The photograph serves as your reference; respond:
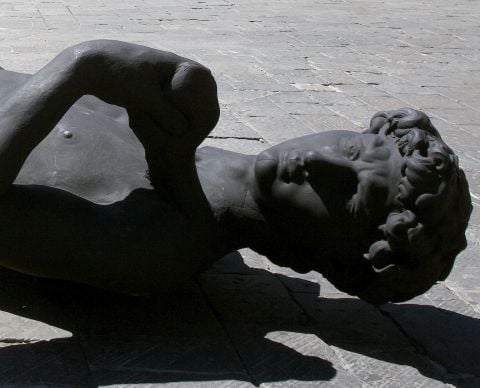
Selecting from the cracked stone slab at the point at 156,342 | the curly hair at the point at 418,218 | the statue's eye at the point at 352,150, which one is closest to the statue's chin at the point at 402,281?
the curly hair at the point at 418,218

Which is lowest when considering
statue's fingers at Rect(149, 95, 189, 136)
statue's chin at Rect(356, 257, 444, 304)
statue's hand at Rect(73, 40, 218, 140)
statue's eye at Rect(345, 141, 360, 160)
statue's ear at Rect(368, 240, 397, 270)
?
Answer: statue's chin at Rect(356, 257, 444, 304)

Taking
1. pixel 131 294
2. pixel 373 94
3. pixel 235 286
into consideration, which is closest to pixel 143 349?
pixel 131 294

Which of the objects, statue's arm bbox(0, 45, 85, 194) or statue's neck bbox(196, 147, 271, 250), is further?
statue's neck bbox(196, 147, 271, 250)

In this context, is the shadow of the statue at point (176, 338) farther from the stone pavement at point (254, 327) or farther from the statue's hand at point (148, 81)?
the statue's hand at point (148, 81)

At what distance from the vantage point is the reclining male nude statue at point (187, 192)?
8.79ft

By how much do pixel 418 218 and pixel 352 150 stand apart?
10.4 inches

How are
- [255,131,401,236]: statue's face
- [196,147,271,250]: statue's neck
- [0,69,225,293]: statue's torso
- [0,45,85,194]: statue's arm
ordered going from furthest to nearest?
[196,147,271,250]: statue's neck → [255,131,401,236]: statue's face → [0,69,225,293]: statue's torso → [0,45,85,194]: statue's arm

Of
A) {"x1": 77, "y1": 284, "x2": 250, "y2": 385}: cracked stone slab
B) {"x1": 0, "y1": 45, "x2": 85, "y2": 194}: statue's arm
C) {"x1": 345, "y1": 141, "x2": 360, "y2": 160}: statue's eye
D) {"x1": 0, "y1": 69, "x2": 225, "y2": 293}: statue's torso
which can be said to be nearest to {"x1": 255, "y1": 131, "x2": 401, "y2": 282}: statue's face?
{"x1": 345, "y1": 141, "x2": 360, "y2": 160}: statue's eye

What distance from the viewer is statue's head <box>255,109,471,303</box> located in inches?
110

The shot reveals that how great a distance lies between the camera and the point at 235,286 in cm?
340

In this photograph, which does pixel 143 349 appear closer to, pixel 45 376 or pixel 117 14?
pixel 45 376

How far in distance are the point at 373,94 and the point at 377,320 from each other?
12.5ft

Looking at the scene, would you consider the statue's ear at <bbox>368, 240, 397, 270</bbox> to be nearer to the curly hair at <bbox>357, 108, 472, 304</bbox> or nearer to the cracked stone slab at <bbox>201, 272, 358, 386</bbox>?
the curly hair at <bbox>357, 108, 472, 304</bbox>

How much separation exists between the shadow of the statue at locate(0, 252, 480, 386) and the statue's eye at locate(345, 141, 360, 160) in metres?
0.56
